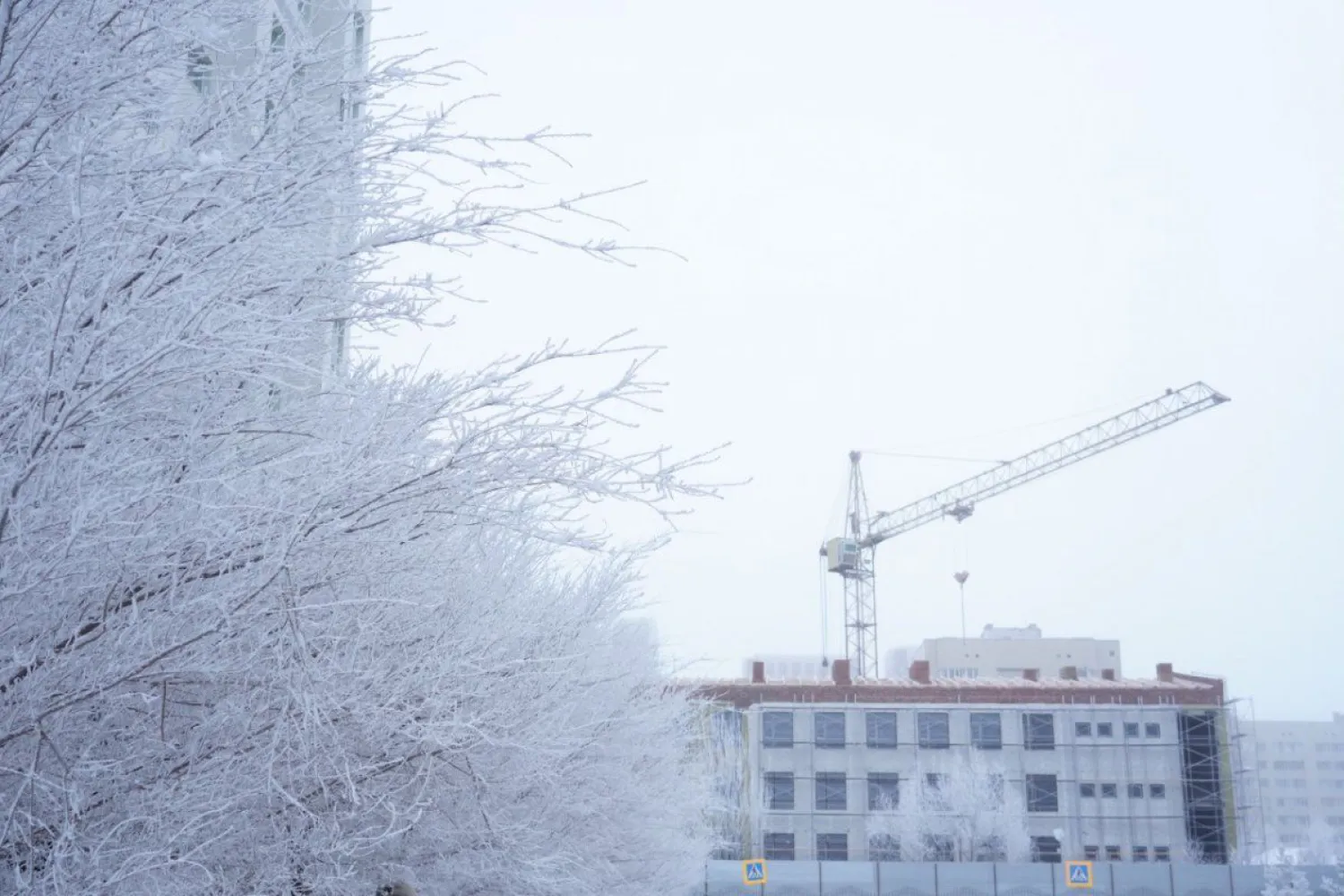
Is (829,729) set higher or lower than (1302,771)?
higher

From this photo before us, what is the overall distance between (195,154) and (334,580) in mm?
1331

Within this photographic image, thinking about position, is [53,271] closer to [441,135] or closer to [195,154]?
[195,154]

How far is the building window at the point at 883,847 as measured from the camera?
4853 cm

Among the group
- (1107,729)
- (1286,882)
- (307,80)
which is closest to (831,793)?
(1107,729)

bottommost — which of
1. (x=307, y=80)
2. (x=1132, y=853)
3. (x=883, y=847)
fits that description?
(x=1132, y=853)

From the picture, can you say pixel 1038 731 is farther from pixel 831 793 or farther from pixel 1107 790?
pixel 831 793

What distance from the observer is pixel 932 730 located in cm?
5100

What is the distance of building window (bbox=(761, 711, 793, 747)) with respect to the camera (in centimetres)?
5119

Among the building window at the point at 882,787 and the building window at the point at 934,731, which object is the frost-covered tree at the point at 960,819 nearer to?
the building window at the point at 882,787

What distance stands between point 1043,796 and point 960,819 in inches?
190

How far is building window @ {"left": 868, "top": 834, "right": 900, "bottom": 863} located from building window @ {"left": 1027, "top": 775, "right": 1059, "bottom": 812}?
19.5 ft

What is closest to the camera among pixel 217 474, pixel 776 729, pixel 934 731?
pixel 217 474

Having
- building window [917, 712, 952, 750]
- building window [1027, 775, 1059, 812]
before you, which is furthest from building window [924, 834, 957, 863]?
building window [1027, 775, 1059, 812]

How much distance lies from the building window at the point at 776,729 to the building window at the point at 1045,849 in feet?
33.3
